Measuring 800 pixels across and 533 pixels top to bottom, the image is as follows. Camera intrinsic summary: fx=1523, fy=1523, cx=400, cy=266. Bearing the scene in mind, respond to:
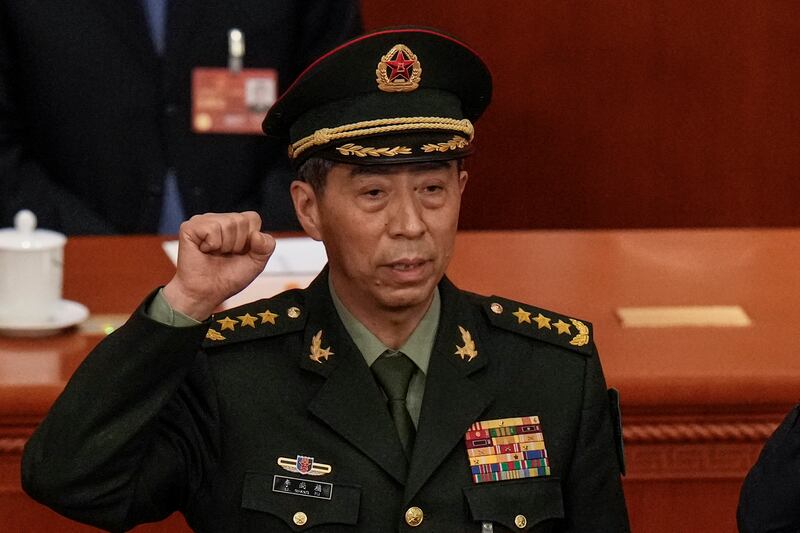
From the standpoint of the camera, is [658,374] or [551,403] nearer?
[551,403]

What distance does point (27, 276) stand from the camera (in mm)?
2775

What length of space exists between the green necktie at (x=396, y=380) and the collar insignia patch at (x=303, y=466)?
118 mm

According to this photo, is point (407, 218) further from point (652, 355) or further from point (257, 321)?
point (652, 355)

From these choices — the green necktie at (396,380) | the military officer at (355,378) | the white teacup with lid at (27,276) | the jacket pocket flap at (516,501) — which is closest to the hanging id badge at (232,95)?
the white teacup with lid at (27,276)

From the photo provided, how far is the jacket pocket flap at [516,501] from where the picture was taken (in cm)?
203

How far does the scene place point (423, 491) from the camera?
203 cm

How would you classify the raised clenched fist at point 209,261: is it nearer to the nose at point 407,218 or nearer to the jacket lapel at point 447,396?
the nose at point 407,218

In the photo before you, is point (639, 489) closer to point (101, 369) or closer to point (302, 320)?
point (302, 320)

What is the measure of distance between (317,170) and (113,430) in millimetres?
432

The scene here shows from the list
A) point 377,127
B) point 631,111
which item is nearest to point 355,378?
point 377,127

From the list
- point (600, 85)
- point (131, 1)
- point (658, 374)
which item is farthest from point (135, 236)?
point (600, 85)

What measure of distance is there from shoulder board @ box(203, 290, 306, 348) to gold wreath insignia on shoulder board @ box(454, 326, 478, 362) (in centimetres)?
22

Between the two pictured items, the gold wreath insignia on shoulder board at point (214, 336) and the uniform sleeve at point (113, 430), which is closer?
the uniform sleeve at point (113, 430)

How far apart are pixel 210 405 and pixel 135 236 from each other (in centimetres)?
147
